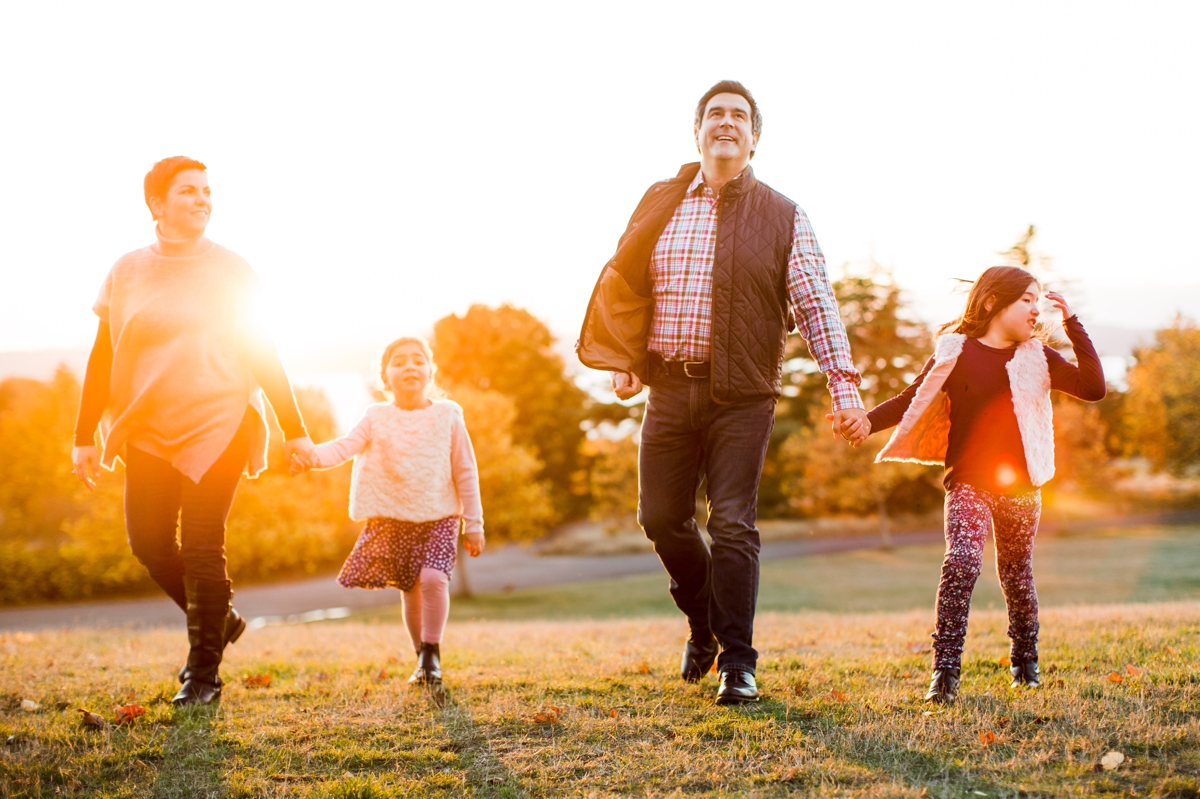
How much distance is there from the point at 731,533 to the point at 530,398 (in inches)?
1388

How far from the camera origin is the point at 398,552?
5199 mm

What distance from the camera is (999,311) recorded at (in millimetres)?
4273

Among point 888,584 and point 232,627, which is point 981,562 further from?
point 888,584

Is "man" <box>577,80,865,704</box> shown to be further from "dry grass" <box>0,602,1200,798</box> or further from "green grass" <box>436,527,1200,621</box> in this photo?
"green grass" <box>436,527,1200,621</box>

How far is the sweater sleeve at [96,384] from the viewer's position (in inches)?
180

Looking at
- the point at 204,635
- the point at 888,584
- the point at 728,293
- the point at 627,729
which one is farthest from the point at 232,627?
the point at 888,584

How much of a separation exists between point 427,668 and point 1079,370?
3.43 metres

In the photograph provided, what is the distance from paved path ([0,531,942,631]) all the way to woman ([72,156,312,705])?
43.7ft

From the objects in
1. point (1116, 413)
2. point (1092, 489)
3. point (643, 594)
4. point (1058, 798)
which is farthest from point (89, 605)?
point (1116, 413)

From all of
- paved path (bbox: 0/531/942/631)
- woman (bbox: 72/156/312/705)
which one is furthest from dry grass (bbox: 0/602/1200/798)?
paved path (bbox: 0/531/942/631)

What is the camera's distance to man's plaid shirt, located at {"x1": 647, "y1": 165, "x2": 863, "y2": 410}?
4.25 metres

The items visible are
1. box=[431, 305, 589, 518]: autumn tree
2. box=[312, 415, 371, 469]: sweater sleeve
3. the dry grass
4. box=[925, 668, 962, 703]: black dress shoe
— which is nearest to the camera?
the dry grass

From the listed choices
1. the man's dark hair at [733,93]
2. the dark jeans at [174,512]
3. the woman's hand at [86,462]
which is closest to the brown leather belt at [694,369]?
the man's dark hair at [733,93]

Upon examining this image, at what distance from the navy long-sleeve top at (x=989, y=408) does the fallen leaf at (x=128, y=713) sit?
3479mm
